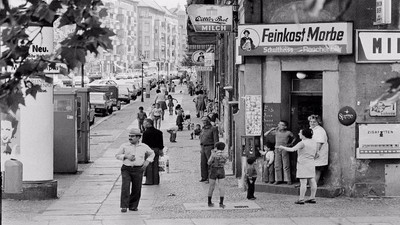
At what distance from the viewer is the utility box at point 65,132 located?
2216 centimetres

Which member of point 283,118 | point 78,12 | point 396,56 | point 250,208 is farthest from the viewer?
point 283,118

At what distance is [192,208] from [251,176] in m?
1.50

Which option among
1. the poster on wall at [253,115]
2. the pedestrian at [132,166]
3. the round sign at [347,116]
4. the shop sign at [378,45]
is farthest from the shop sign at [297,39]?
the pedestrian at [132,166]

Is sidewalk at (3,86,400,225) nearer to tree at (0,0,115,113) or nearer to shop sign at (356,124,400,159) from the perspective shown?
shop sign at (356,124,400,159)

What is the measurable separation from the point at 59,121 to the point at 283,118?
6505mm

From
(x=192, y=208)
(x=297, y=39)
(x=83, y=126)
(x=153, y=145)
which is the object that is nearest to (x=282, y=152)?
(x=297, y=39)

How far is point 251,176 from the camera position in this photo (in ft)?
55.7

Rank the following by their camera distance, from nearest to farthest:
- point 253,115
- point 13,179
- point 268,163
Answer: point 13,179, point 268,163, point 253,115

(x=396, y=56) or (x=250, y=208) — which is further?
(x=396, y=56)

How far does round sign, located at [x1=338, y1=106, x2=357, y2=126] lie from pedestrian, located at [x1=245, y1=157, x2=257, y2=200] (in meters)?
1.81

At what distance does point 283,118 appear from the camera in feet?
59.5

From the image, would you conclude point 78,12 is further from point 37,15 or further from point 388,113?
point 388,113

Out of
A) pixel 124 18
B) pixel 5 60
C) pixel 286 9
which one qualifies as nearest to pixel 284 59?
pixel 286 9

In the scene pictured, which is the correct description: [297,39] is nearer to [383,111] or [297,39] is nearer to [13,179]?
[383,111]
